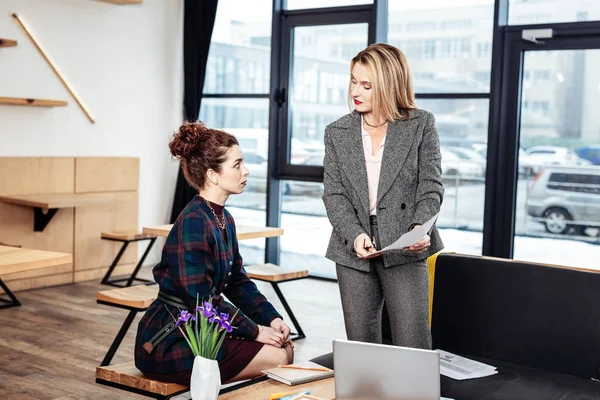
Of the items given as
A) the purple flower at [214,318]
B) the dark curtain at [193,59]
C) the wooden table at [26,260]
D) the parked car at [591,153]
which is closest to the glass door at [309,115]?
the dark curtain at [193,59]

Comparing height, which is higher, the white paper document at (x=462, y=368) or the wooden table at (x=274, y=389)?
the wooden table at (x=274, y=389)

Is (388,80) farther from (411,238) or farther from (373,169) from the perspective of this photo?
(411,238)

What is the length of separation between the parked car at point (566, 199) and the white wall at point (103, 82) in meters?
3.32

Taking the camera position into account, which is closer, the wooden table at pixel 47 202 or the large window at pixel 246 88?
the wooden table at pixel 47 202

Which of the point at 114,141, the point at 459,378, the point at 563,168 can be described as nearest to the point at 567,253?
the point at 563,168

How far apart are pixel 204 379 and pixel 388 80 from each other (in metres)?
1.11

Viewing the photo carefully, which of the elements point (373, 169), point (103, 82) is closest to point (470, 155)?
point (103, 82)

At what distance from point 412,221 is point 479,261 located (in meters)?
0.68

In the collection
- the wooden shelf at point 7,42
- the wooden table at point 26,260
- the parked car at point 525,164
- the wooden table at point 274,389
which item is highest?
the wooden shelf at point 7,42

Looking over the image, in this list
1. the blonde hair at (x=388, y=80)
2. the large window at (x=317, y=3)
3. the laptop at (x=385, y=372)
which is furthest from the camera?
the large window at (x=317, y=3)

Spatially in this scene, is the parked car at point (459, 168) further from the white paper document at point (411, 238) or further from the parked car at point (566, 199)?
the white paper document at point (411, 238)

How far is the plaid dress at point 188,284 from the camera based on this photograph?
2.48m

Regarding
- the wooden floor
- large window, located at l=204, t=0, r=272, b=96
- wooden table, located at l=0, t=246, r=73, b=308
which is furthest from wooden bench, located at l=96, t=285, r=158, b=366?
large window, located at l=204, t=0, r=272, b=96

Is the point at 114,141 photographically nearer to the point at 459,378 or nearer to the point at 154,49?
the point at 154,49
